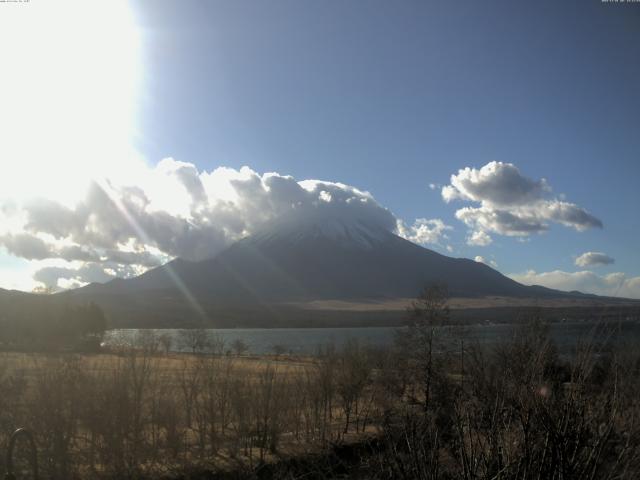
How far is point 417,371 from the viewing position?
36.0 meters

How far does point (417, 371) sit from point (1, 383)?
982 inches

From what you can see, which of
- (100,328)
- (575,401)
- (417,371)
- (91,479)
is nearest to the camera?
(575,401)

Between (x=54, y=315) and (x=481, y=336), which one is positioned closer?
Answer: (x=481, y=336)

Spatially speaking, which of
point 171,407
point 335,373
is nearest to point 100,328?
point 335,373

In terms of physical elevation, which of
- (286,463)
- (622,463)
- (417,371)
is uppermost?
(622,463)

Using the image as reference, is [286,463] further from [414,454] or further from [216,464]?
[414,454]

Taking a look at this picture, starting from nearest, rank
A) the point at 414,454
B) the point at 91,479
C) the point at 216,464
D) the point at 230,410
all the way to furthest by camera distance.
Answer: the point at 414,454, the point at 91,479, the point at 216,464, the point at 230,410

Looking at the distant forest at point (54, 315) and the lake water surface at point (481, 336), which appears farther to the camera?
the distant forest at point (54, 315)

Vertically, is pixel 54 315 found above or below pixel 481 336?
above

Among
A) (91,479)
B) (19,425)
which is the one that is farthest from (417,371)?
(19,425)

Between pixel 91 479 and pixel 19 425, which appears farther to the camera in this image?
pixel 91 479

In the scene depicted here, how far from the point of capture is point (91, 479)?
1898 cm

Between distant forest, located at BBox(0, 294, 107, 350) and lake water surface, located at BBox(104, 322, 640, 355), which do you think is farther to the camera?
distant forest, located at BBox(0, 294, 107, 350)

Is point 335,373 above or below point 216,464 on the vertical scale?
above
